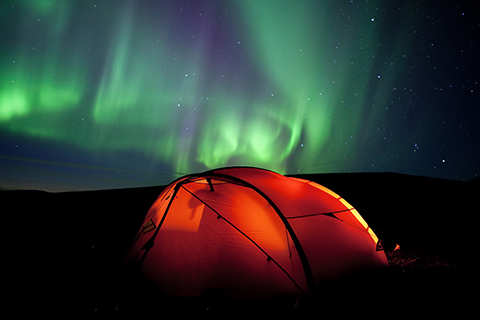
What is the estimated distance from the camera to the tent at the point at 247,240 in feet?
15.0

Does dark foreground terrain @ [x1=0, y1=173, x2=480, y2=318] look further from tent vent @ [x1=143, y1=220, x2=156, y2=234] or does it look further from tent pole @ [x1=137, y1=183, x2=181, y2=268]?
tent vent @ [x1=143, y1=220, x2=156, y2=234]

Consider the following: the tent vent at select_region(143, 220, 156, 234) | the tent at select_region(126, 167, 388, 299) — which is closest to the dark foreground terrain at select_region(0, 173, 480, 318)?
the tent at select_region(126, 167, 388, 299)

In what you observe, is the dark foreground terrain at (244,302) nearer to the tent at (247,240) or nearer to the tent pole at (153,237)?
the tent at (247,240)

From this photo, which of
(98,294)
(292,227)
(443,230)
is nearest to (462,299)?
(292,227)

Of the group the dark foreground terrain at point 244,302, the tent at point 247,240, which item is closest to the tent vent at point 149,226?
the tent at point 247,240

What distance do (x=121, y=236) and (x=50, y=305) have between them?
6.99 m

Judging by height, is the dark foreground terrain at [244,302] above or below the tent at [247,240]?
below

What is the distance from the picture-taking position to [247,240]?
4.86 metres

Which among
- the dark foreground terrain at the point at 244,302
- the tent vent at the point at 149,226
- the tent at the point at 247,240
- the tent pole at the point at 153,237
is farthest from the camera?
the tent vent at the point at 149,226

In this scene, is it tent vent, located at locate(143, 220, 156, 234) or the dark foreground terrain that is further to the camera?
tent vent, located at locate(143, 220, 156, 234)

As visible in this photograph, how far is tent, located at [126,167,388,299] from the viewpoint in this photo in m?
4.59

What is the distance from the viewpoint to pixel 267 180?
5613mm

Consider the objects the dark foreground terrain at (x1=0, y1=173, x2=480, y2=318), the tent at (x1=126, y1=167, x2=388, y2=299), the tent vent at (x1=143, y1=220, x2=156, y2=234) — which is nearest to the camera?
the dark foreground terrain at (x1=0, y1=173, x2=480, y2=318)

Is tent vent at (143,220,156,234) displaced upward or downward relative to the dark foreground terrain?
upward
